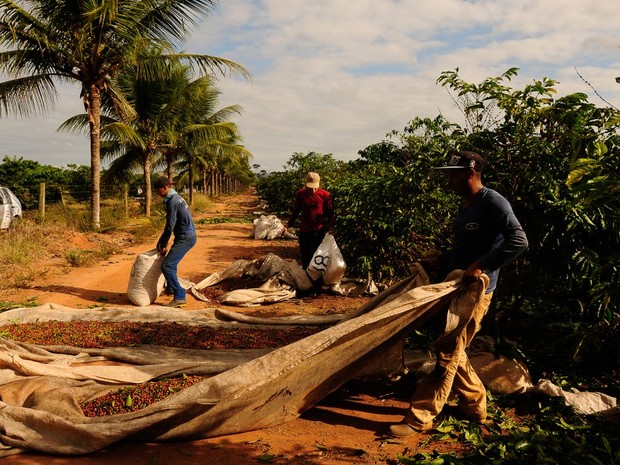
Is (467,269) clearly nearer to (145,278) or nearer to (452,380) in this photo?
(452,380)

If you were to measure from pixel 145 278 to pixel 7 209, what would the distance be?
922 centimetres

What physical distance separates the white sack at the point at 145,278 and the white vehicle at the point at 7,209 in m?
8.76

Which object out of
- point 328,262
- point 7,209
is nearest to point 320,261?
point 328,262

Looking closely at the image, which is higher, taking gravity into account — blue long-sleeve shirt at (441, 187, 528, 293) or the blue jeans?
blue long-sleeve shirt at (441, 187, 528, 293)

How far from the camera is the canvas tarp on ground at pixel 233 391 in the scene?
8.71ft

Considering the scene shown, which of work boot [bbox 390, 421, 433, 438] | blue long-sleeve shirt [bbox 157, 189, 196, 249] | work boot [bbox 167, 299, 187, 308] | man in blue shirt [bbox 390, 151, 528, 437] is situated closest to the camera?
man in blue shirt [bbox 390, 151, 528, 437]

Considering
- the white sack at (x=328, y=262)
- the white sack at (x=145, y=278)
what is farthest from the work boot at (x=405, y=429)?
the white sack at (x=145, y=278)

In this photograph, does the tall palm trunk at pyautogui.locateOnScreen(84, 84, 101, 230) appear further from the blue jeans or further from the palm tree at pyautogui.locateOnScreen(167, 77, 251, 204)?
the blue jeans

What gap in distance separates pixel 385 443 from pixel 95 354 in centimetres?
250

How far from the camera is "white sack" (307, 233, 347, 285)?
6664 mm

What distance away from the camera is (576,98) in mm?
3604

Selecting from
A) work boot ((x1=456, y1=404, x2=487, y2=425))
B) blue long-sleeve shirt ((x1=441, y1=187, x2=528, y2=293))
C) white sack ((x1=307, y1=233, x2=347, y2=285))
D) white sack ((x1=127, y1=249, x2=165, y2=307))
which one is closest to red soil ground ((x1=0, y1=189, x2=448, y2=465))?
work boot ((x1=456, y1=404, x2=487, y2=425))

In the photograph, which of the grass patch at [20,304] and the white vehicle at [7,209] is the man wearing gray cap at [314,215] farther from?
the white vehicle at [7,209]

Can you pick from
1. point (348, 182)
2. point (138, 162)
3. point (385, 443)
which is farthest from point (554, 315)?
point (138, 162)
